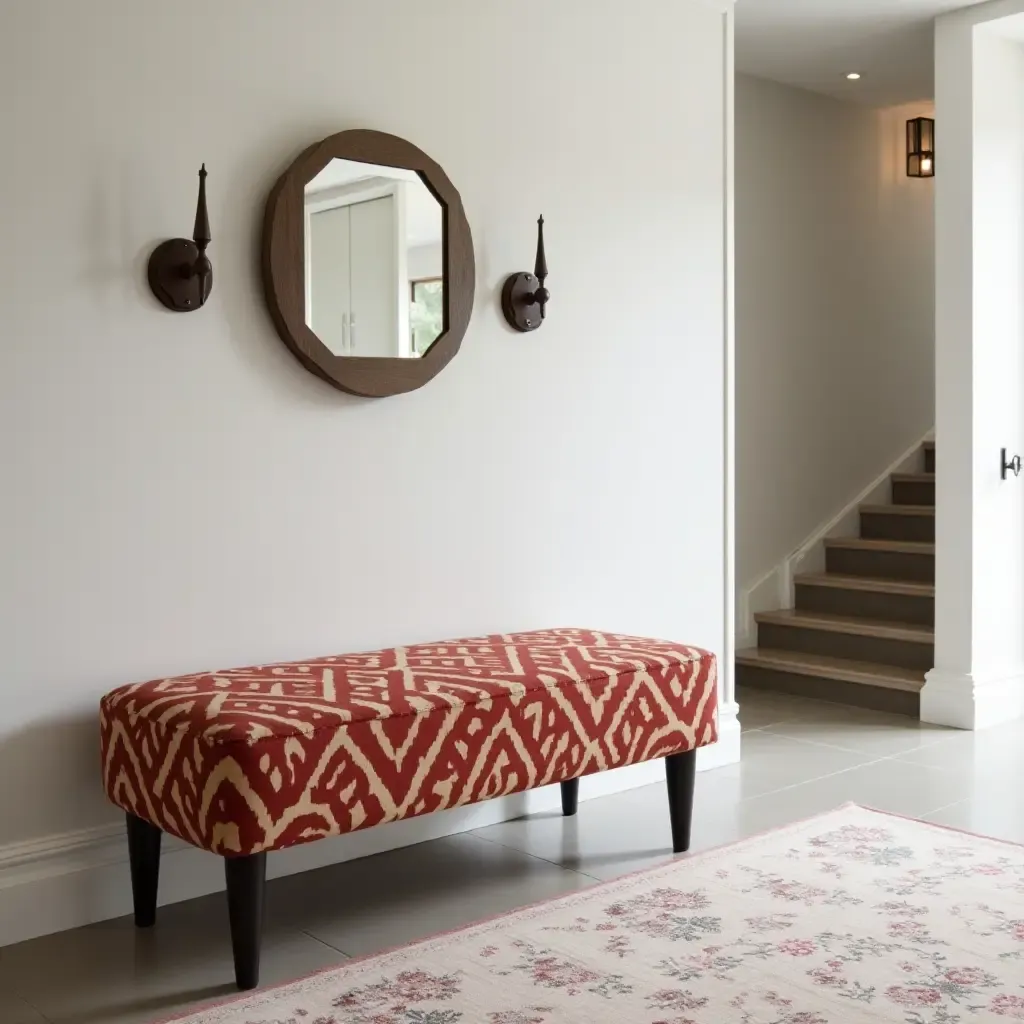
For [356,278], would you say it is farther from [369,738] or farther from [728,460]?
[728,460]

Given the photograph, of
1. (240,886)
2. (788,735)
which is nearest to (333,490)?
(240,886)

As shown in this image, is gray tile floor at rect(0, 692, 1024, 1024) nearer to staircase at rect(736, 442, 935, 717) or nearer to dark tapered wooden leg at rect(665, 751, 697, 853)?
dark tapered wooden leg at rect(665, 751, 697, 853)

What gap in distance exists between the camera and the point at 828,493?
19.3 ft

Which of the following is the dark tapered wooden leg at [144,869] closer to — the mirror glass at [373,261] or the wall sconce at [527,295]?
the mirror glass at [373,261]

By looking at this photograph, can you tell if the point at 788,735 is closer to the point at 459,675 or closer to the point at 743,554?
the point at 743,554

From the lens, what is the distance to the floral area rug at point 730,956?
230 centimetres

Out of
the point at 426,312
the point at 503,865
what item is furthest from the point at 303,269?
the point at 503,865

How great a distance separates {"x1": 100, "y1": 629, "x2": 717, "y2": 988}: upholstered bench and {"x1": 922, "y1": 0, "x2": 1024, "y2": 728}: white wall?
1.69 m

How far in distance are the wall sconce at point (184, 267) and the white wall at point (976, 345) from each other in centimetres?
280

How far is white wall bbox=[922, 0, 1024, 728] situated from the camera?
177 inches

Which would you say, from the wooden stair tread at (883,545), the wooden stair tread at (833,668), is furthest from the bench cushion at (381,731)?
the wooden stair tread at (883,545)

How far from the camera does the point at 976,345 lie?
14.8 feet

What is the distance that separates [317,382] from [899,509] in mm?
3428

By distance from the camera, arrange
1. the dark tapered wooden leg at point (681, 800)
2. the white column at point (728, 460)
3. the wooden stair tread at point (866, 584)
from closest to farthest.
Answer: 1. the dark tapered wooden leg at point (681, 800)
2. the white column at point (728, 460)
3. the wooden stair tread at point (866, 584)
